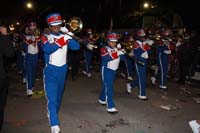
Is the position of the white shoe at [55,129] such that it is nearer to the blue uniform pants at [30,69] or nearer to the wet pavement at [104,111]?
the wet pavement at [104,111]

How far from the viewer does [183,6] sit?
977 inches

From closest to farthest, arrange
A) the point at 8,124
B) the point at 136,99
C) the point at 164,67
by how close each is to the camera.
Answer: the point at 8,124
the point at 136,99
the point at 164,67

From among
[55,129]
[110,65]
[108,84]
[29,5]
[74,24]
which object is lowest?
[55,129]

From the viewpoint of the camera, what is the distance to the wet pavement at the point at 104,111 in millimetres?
7277

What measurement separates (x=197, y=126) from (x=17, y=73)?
1031cm

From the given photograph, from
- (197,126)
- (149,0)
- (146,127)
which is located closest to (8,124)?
(146,127)

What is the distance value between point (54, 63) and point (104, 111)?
247 cm

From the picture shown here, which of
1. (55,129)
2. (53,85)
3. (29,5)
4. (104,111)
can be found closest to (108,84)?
(104,111)

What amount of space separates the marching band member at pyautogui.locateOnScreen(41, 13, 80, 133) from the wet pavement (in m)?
0.60

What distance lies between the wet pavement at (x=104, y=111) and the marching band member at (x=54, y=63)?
601 mm

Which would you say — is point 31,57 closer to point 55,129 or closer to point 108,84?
point 108,84

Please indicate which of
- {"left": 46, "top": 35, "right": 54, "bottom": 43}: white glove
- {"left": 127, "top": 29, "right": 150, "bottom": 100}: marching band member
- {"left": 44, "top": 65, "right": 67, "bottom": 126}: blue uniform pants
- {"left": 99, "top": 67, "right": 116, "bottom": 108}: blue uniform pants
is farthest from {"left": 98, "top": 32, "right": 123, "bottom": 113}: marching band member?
{"left": 46, "top": 35, "right": 54, "bottom": 43}: white glove

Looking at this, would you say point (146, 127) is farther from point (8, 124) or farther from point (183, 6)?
point (183, 6)

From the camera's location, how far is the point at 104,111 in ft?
28.3
